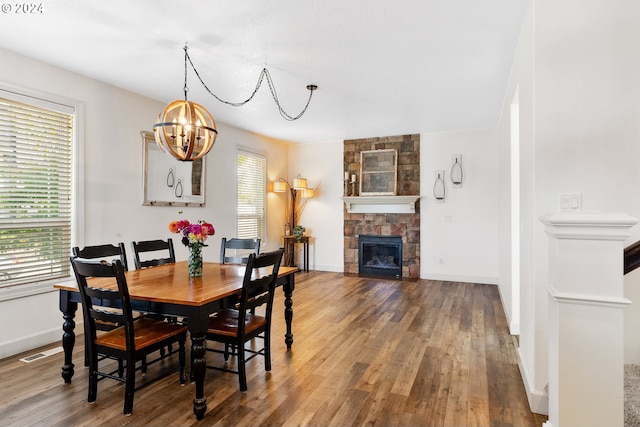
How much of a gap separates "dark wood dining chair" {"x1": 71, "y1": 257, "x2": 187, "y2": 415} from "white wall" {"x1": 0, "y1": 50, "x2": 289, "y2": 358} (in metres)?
1.52

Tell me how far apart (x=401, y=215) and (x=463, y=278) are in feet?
5.13

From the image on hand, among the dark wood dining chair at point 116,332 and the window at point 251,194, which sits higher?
the window at point 251,194

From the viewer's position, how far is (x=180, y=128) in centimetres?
266

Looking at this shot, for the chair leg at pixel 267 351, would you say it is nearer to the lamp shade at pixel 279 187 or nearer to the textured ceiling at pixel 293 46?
the textured ceiling at pixel 293 46

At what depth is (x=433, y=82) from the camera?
388 centimetres

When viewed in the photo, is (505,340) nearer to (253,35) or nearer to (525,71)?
(525,71)

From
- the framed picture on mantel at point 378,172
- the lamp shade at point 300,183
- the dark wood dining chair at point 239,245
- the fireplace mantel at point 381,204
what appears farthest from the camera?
the lamp shade at point 300,183

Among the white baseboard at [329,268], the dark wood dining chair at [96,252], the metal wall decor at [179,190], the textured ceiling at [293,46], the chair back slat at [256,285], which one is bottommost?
the white baseboard at [329,268]

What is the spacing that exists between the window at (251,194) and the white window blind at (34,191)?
111 inches

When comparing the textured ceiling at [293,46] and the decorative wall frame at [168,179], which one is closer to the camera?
the textured ceiling at [293,46]

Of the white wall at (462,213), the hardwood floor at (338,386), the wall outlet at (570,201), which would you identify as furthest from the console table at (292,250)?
the wall outlet at (570,201)

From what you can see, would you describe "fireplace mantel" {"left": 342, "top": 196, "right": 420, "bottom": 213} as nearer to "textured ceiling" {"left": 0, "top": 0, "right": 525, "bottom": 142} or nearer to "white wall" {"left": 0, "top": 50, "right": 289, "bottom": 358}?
"textured ceiling" {"left": 0, "top": 0, "right": 525, "bottom": 142}

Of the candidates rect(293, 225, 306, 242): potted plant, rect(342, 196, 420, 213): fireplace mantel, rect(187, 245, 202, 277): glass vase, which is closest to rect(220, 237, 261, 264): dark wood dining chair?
rect(187, 245, 202, 277): glass vase

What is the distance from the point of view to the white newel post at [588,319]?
1.24 m
